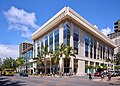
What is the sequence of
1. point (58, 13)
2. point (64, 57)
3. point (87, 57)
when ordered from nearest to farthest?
Result: 1. point (64, 57)
2. point (58, 13)
3. point (87, 57)

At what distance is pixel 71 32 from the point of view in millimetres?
88000

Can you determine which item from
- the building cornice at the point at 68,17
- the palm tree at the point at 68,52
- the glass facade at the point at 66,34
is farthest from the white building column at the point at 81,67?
the building cornice at the point at 68,17

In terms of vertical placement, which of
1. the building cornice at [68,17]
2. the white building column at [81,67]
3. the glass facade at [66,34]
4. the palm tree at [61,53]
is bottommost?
the white building column at [81,67]

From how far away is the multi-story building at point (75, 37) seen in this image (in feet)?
287

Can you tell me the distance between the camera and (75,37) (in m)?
91.1

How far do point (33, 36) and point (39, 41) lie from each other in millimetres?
5540

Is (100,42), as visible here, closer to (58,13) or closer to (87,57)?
(87,57)

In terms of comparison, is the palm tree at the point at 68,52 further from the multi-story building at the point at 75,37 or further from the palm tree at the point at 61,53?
the multi-story building at the point at 75,37

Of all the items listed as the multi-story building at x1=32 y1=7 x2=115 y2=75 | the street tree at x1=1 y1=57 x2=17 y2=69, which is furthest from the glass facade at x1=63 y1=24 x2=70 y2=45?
the street tree at x1=1 y1=57 x2=17 y2=69

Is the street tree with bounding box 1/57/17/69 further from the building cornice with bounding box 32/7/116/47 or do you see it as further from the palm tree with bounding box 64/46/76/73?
the palm tree with bounding box 64/46/76/73

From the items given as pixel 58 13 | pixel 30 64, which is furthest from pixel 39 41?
pixel 58 13

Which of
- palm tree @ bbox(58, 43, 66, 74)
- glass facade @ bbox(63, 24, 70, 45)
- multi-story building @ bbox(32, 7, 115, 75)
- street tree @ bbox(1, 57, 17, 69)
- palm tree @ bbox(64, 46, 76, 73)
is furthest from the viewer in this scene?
street tree @ bbox(1, 57, 17, 69)

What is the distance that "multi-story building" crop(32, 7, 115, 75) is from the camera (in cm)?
8750

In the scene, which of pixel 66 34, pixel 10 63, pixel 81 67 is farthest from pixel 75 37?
pixel 10 63
